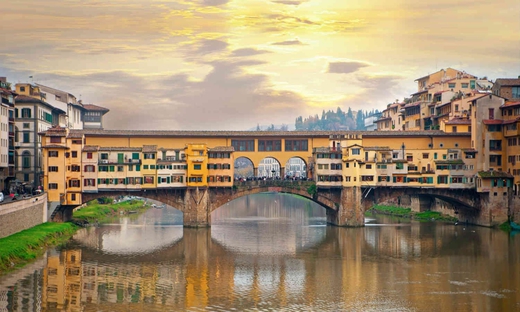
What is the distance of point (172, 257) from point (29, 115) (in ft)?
101

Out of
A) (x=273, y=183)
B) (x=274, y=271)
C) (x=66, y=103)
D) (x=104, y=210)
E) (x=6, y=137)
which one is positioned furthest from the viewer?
(x=66, y=103)

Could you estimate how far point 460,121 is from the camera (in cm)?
8269

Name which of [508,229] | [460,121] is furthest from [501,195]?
[460,121]

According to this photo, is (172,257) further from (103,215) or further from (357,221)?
(103,215)

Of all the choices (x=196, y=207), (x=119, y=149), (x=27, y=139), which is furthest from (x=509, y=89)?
(x=27, y=139)

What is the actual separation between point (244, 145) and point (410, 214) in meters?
23.7

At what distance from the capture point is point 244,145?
81.1 metres

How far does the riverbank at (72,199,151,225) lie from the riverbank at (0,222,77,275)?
9.73m

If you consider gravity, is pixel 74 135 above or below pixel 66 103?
below

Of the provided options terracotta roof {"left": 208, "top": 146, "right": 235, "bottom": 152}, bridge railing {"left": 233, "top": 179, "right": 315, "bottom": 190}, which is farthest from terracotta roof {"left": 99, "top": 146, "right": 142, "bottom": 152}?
bridge railing {"left": 233, "top": 179, "right": 315, "bottom": 190}

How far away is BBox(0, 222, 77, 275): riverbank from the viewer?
4891 cm

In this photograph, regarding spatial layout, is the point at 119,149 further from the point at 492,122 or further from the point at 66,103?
the point at 492,122

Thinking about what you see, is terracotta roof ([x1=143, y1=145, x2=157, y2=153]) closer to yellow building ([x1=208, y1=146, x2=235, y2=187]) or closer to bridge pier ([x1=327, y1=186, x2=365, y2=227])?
yellow building ([x1=208, y1=146, x2=235, y2=187])

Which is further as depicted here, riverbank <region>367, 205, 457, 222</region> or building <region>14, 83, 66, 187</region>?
riverbank <region>367, 205, 457, 222</region>
